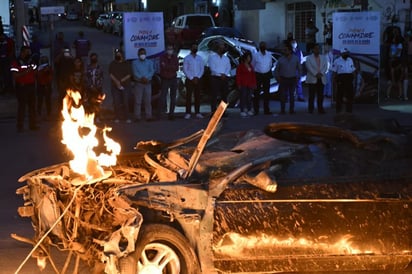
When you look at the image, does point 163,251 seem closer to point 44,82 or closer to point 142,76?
point 142,76

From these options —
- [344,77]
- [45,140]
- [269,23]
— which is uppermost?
[269,23]

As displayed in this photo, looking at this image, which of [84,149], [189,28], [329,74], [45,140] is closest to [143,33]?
[45,140]

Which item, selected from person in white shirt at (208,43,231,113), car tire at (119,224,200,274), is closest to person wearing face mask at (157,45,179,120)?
person in white shirt at (208,43,231,113)

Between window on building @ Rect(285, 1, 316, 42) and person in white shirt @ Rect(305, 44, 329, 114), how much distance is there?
1595cm

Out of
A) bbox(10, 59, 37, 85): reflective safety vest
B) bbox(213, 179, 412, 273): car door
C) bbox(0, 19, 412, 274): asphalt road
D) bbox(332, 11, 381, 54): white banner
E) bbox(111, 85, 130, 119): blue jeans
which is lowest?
bbox(0, 19, 412, 274): asphalt road

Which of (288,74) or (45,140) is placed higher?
(288,74)

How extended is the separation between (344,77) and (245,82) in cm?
239

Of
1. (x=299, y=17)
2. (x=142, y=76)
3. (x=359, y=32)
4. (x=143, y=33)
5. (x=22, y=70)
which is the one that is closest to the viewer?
(x=22, y=70)

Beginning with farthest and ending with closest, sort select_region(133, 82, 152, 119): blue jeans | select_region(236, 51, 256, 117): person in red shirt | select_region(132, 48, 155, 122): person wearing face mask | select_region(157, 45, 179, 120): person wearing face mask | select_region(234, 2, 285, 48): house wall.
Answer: select_region(234, 2, 285, 48): house wall
select_region(236, 51, 256, 117): person in red shirt
select_region(157, 45, 179, 120): person wearing face mask
select_region(133, 82, 152, 119): blue jeans
select_region(132, 48, 155, 122): person wearing face mask

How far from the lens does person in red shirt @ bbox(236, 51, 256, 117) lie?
17.7 m

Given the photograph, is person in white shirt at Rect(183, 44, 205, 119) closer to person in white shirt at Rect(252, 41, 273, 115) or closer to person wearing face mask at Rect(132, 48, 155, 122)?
person wearing face mask at Rect(132, 48, 155, 122)

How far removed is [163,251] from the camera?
19.0ft

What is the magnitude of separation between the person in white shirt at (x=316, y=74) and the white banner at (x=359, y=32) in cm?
97

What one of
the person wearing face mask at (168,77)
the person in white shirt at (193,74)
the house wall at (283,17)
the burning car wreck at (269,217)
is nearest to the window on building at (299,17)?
the house wall at (283,17)
